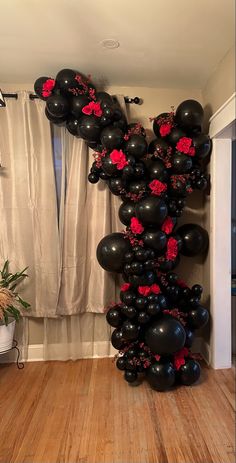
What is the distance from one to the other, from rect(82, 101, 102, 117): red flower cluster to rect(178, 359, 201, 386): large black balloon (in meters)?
1.86

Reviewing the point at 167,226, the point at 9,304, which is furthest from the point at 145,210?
the point at 9,304

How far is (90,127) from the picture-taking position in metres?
2.12

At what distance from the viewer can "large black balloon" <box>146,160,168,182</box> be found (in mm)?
2143

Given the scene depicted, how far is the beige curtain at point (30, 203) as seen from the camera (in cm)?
240

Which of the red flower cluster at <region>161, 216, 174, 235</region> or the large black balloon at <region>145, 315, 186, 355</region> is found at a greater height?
the red flower cluster at <region>161, 216, 174, 235</region>

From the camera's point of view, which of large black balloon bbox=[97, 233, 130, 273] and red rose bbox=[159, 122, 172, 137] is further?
red rose bbox=[159, 122, 172, 137]

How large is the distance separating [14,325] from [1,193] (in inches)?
41.5

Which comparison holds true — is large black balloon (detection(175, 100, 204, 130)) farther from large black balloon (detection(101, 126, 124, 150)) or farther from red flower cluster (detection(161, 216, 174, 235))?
red flower cluster (detection(161, 216, 174, 235))

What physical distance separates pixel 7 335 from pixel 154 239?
135 cm

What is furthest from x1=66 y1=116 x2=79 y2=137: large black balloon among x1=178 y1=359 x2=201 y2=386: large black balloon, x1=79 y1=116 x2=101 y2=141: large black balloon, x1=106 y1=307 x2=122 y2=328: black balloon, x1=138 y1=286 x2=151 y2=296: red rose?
x1=178 y1=359 x2=201 y2=386: large black balloon

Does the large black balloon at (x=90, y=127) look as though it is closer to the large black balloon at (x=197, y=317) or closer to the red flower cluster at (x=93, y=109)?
the red flower cluster at (x=93, y=109)

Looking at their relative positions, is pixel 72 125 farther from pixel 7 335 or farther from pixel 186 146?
pixel 7 335

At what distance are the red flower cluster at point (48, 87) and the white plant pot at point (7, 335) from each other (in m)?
1.70

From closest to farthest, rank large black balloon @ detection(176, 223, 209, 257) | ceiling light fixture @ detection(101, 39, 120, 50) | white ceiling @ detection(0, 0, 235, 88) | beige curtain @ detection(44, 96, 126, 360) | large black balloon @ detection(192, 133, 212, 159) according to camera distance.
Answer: white ceiling @ detection(0, 0, 235, 88) → ceiling light fixture @ detection(101, 39, 120, 50) → large black balloon @ detection(192, 133, 212, 159) → large black balloon @ detection(176, 223, 209, 257) → beige curtain @ detection(44, 96, 126, 360)
